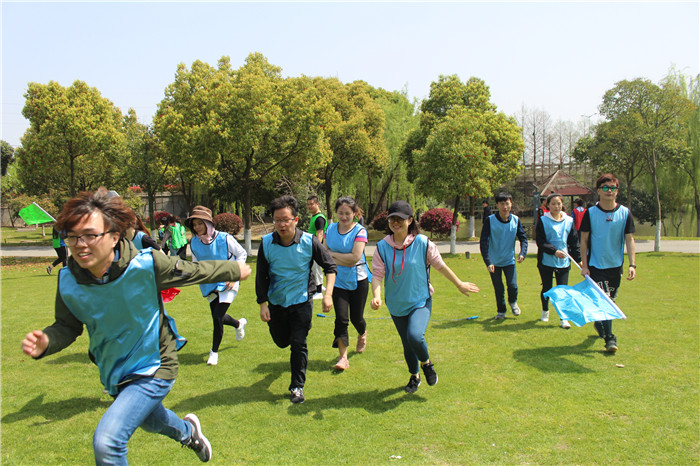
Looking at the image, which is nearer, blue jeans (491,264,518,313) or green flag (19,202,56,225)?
blue jeans (491,264,518,313)

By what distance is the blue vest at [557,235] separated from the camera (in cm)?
821

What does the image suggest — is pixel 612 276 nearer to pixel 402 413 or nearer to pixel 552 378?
pixel 552 378

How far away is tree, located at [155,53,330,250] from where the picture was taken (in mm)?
19578

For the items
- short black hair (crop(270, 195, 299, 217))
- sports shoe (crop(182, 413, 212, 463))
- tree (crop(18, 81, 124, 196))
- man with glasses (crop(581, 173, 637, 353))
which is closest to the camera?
sports shoe (crop(182, 413, 212, 463))

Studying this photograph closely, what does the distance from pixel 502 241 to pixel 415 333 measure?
418 cm

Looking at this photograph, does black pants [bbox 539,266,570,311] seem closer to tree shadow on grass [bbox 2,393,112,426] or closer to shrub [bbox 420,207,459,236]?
tree shadow on grass [bbox 2,393,112,426]

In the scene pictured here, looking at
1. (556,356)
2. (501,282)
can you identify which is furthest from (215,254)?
(501,282)

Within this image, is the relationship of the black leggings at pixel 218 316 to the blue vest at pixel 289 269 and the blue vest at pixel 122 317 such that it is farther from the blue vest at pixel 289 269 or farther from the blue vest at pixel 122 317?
the blue vest at pixel 122 317

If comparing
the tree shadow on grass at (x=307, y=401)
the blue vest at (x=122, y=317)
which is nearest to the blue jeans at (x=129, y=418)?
the blue vest at (x=122, y=317)

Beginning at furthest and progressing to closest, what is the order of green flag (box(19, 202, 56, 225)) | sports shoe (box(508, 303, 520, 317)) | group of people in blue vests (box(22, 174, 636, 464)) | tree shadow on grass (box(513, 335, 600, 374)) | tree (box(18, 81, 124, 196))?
tree (box(18, 81, 124, 196)) < green flag (box(19, 202, 56, 225)) < sports shoe (box(508, 303, 520, 317)) < tree shadow on grass (box(513, 335, 600, 374)) < group of people in blue vests (box(22, 174, 636, 464))

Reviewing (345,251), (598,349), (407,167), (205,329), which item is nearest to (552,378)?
(598,349)

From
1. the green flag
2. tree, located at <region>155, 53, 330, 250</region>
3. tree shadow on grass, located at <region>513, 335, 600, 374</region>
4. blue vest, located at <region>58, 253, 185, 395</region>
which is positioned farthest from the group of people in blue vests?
tree, located at <region>155, 53, 330, 250</region>

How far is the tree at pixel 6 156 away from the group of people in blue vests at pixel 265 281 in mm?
56353

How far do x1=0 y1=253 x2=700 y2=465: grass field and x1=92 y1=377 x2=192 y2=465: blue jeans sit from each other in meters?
0.74
